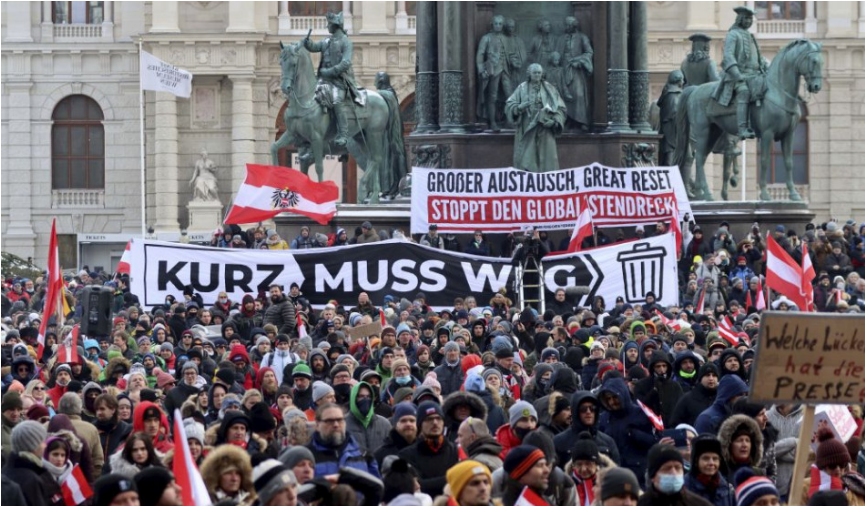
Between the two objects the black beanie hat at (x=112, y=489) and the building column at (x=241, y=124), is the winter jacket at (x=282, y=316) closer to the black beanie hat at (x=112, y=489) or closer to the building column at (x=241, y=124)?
the black beanie hat at (x=112, y=489)

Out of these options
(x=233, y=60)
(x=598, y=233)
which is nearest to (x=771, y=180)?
(x=233, y=60)

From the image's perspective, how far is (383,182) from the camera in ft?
112

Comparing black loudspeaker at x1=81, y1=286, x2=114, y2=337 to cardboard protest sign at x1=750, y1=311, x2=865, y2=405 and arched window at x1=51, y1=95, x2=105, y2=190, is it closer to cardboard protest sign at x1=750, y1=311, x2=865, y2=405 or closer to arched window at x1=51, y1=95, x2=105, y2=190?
cardboard protest sign at x1=750, y1=311, x2=865, y2=405

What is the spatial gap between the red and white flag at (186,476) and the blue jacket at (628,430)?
4.00 metres

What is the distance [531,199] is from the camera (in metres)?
27.9

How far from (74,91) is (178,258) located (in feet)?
129

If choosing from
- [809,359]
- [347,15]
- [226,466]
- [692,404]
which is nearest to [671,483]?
[809,359]

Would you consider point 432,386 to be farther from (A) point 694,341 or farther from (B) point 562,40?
(B) point 562,40

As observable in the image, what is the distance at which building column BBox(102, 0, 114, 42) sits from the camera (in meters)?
61.9

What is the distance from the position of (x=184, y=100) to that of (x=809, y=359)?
2097 inches

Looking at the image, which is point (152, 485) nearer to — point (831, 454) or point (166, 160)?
point (831, 454)

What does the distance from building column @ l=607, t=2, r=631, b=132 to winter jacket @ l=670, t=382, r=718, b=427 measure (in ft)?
59.6

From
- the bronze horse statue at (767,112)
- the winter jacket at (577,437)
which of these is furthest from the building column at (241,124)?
the winter jacket at (577,437)

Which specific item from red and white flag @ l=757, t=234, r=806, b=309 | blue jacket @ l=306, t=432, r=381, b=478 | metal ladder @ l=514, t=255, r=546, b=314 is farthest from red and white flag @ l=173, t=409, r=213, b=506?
metal ladder @ l=514, t=255, r=546, b=314
